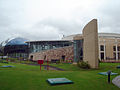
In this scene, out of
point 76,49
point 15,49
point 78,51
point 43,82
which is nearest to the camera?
point 43,82

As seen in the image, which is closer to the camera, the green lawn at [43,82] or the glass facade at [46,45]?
the green lawn at [43,82]

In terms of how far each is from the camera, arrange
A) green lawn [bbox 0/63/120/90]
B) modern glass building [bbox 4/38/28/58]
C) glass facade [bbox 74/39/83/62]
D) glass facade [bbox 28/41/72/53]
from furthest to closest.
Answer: modern glass building [bbox 4/38/28/58] → glass facade [bbox 28/41/72/53] → glass facade [bbox 74/39/83/62] → green lawn [bbox 0/63/120/90]

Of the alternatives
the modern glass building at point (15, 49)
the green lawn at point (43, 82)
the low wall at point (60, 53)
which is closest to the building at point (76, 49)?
the low wall at point (60, 53)

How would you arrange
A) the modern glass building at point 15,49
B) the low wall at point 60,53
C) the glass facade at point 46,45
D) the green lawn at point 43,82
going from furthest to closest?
the modern glass building at point 15,49 < the glass facade at point 46,45 < the low wall at point 60,53 < the green lawn at point 43,82

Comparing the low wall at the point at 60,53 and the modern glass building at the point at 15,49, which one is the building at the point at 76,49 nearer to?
the low wall at the point at 60,53

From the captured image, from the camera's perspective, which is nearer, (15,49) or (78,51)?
(78,51)

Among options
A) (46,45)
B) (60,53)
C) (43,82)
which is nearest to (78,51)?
(60,53)

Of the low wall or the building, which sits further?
the low wall

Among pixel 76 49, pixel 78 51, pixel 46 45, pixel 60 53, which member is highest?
pixel 46 45

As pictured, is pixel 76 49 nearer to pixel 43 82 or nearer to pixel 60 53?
pixel 60 53

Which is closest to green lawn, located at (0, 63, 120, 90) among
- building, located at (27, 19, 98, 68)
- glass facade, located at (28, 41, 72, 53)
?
building, located at (27, 19, 98, 68)

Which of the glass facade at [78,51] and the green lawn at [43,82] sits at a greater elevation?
the glass facade at [78,51]

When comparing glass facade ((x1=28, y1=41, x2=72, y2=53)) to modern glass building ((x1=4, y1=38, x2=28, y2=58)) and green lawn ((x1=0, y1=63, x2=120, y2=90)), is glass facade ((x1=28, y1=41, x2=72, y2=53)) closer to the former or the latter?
modern glass building ((x1=4, y1=38, x2=28, y2=58))

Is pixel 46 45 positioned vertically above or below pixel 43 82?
above
